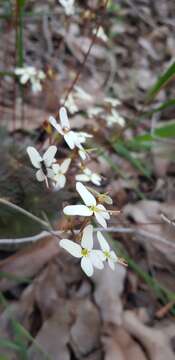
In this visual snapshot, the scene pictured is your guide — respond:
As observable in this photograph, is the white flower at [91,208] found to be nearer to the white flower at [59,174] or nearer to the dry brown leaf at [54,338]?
the white flower at [59,174]

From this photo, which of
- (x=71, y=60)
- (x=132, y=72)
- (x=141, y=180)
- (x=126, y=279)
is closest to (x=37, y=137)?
(x=141, y=180)

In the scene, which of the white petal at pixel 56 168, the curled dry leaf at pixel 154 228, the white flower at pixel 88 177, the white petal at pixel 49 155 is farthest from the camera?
the curled dry leaf at pixel 154 228

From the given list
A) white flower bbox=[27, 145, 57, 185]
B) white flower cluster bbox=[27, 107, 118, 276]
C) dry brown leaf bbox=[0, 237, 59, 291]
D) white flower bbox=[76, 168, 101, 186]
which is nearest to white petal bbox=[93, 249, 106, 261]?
white flower cluster bbox=[27, 107, 118, 276]

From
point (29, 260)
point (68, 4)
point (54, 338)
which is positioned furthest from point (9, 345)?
point (68, 4)

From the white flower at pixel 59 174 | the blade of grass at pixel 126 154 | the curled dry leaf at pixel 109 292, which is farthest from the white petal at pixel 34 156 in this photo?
the blade of grass at pixel 126 154

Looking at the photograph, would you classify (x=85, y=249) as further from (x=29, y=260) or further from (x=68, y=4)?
(x=68, y=4)

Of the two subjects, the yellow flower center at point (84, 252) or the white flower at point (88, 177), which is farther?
the white flower at point (88, 177)

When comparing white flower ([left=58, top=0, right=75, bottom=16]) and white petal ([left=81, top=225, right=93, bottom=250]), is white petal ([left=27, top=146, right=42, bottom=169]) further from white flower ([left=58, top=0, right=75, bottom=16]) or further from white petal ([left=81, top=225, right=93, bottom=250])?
white flower ([left=58, top=0, right=75, bottom=16])
